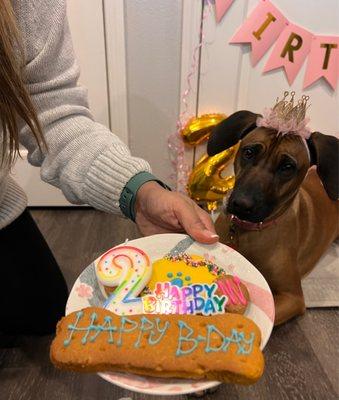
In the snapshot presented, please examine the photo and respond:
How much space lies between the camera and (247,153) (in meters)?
1.06

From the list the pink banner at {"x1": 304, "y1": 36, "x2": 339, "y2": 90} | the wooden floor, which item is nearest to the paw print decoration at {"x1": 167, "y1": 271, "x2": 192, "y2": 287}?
the wooden floor

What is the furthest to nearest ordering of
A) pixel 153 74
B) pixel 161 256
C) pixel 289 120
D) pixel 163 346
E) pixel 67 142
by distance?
1. pixel 153 74
2. pixel 289 120
3. pixel 67 142
4. pixel 161 256
5. pixel 163 346

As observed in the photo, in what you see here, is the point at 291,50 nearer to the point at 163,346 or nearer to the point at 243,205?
the point at 243,205

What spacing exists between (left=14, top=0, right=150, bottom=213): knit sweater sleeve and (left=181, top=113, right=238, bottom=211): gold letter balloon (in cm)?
83

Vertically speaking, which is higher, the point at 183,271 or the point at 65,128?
the point at 65,128

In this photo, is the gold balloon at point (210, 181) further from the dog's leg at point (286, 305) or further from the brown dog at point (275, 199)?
the dog's leg at point (286, 305)

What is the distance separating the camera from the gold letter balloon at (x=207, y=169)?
5.50ft

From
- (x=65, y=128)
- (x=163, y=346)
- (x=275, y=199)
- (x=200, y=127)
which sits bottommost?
(x=200, y=127)

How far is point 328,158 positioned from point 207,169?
2.44 ft


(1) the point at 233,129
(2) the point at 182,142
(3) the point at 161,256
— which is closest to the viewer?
(3) the point at 161,256

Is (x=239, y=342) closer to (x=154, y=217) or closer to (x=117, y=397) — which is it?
(x=154, y=217)

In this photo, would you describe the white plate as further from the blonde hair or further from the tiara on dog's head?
the tiara on dog's head

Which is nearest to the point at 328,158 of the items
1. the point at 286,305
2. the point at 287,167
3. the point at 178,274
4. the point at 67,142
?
the point at 287,167

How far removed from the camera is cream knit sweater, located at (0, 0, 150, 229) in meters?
0.83
